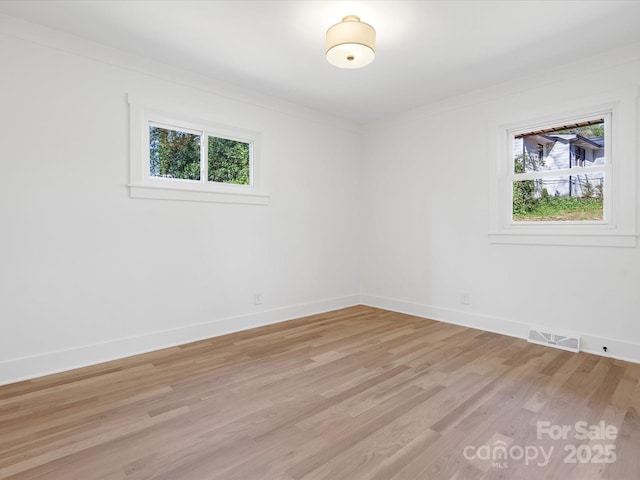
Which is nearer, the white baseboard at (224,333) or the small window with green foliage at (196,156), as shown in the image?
the white baseboard at (224,333)

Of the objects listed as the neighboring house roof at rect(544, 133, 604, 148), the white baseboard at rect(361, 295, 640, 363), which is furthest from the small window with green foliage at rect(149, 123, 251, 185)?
the neighboring house roof at rect(544, 133, 604, 148)

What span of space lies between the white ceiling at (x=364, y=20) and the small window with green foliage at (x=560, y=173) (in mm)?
653

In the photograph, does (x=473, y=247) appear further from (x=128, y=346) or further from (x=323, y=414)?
(x=128, y=346)

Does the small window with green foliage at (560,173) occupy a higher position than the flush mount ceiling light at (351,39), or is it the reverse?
the flush mount ceiling light at (351,39)

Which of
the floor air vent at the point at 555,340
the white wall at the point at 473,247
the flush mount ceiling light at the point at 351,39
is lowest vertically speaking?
the floor air vent at the point at 555,340

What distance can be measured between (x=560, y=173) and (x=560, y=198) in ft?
0.79

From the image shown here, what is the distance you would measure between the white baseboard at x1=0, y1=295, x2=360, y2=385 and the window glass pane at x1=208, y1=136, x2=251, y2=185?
4.98 feet

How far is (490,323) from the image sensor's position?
148 inches

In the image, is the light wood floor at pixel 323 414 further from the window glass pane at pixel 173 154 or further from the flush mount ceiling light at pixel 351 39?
the flush mount ceiling light at pixel 351 39

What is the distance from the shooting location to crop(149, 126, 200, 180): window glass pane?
3.31 metres

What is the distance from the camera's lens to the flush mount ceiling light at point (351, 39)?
242 cm

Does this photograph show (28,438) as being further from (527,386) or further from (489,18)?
(489,18)

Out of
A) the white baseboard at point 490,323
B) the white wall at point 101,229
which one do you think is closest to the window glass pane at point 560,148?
the white baseboard at point 490,323

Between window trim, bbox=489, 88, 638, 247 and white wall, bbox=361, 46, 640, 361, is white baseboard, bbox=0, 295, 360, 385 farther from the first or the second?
window trim, bbox=489, 88, 638, 247
